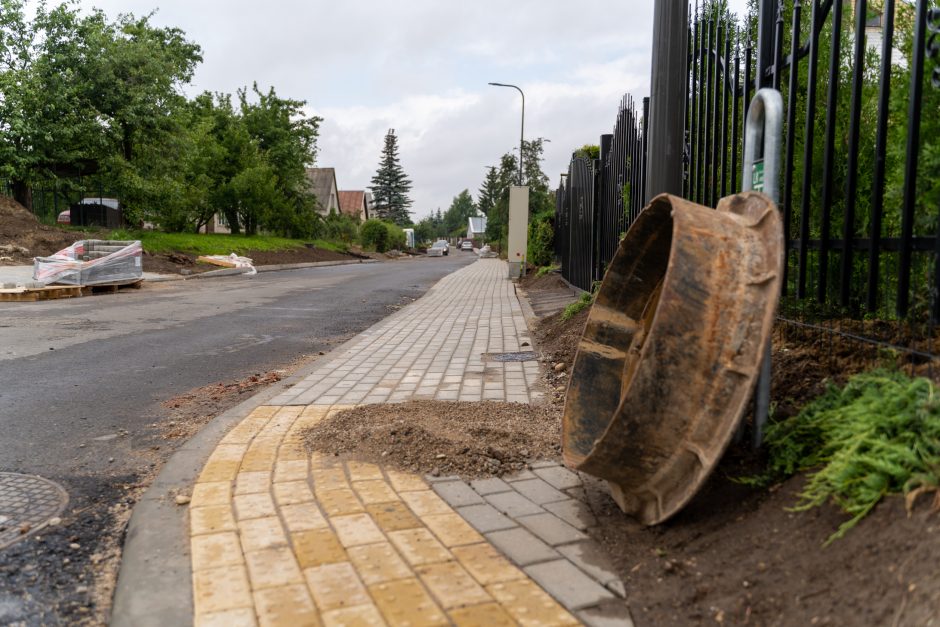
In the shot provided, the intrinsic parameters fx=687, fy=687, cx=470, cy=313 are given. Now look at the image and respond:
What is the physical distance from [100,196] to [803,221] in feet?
93.3

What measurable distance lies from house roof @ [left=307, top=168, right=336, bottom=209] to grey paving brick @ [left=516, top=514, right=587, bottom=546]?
75111 millimetres

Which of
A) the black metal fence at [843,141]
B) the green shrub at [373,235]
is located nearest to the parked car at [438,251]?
the green shrub at [373,235]

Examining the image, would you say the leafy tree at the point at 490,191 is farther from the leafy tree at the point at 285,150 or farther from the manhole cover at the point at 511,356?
the manhole cover at the point at 511,356

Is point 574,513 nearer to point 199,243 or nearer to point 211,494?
point 211,494

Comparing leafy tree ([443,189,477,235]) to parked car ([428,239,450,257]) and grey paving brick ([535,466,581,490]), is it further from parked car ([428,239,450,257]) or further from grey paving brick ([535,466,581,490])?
grey paving brick ([535,466,581,490])

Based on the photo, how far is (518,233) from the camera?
914 inches

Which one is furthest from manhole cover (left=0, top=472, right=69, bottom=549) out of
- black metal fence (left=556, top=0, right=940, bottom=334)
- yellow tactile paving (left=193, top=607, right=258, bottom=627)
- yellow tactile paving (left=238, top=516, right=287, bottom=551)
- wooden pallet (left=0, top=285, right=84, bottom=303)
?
wooden pallet (left=0, top=285, right=84, bottom=303)

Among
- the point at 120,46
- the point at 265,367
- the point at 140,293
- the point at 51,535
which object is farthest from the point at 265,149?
the point at 51,535

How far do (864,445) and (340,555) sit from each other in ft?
6.12

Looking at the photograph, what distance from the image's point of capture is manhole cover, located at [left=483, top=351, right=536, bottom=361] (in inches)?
286

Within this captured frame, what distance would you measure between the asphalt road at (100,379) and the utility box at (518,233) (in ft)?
28.7

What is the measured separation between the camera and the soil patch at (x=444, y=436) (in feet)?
11.9

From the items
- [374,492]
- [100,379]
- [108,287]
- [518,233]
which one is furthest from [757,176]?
[518,233]

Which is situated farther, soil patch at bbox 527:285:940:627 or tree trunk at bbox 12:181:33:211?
tree trunk at bbox 12:181:33:211
